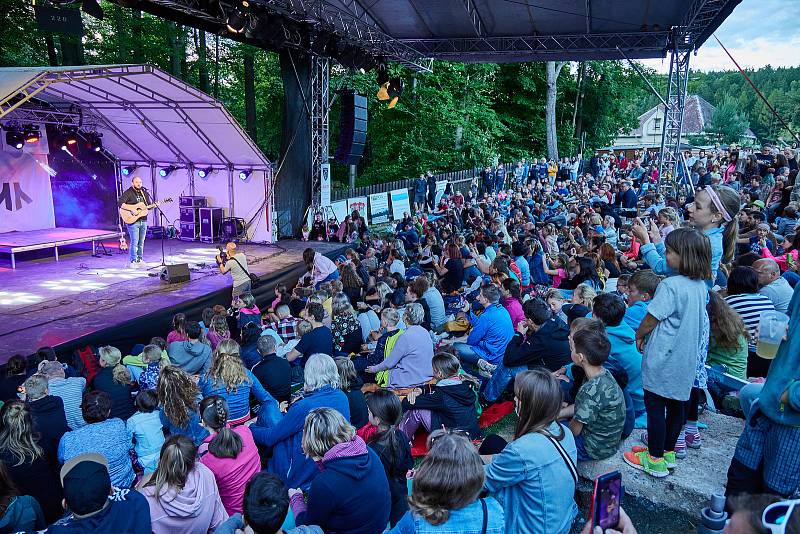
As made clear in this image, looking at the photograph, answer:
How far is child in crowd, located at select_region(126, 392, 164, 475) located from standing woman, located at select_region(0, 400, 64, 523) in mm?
532

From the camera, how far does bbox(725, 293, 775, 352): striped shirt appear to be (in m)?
3.97

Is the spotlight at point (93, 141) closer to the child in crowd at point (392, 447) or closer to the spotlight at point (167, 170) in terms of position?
the spotlight at point (167, 170)

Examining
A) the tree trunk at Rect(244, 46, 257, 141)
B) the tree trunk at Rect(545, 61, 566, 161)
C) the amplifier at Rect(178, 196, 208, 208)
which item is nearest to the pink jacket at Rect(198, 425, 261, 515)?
the amplifier at Rect(178, 196, 208, 208)

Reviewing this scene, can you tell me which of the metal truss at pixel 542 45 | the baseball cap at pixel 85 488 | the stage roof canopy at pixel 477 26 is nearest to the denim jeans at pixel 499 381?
the baseball cap at pixel 85 488

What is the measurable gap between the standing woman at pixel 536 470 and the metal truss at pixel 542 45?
13.3m

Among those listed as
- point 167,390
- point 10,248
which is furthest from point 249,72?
point 167,390

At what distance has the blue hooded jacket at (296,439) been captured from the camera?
3.59 metres

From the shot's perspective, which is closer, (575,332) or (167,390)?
(575,332)

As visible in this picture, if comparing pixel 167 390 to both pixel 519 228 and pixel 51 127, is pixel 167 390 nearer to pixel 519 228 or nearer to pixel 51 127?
pixel 519 228

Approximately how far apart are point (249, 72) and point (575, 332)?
2246cm

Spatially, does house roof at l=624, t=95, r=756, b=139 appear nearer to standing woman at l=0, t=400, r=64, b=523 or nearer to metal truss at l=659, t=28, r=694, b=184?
metal truss at l=659, t=28, r=694, b=184

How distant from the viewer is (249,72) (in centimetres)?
2283

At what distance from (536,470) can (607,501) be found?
485 millimetres

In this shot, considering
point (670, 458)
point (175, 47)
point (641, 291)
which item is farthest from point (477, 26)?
point (175, 47)
